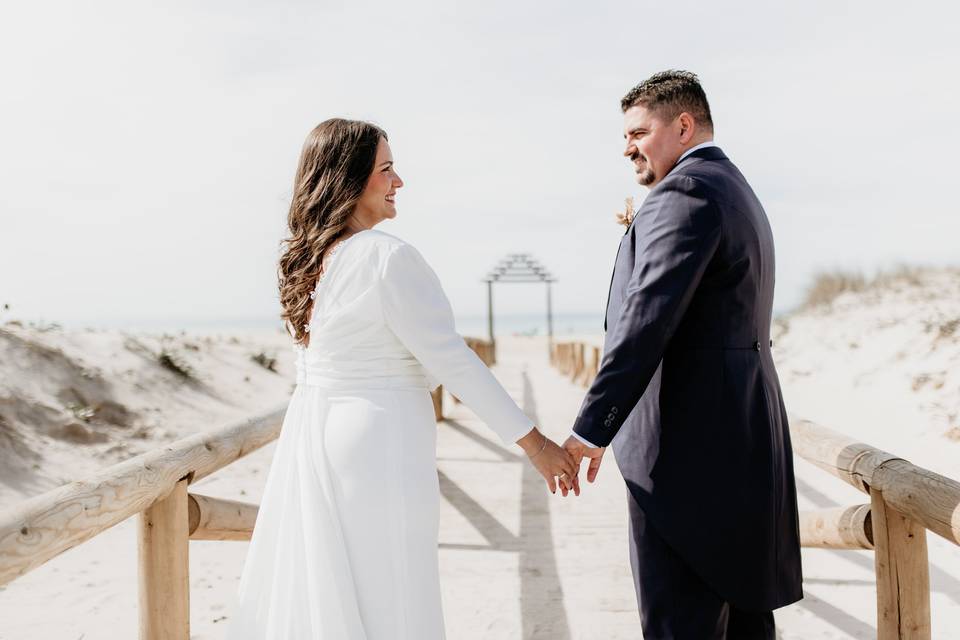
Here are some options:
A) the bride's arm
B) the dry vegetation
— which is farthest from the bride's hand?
the dry vegetation

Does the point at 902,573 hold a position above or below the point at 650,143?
below

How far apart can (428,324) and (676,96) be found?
1.12m

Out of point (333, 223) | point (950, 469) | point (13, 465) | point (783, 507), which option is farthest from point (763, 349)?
point (13, 465)

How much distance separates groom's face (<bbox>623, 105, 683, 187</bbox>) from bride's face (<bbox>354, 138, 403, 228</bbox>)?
82cm

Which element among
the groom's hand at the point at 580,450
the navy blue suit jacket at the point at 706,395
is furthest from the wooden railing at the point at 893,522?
the groom's hand at the point at 580,450

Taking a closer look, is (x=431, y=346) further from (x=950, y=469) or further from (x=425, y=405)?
(x=950, y=469)

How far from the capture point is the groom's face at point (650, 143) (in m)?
2.40

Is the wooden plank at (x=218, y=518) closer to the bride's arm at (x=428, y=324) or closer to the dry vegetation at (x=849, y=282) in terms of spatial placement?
the bride's arm at (x=428, y=324)

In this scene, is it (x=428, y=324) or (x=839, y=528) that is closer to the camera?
(x=428, y=324)

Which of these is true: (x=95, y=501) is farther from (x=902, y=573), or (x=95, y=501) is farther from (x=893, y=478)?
(x=902, y=573)

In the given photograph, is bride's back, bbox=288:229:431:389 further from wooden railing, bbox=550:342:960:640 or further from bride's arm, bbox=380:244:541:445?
wooden railing, bbox=550:342:960:640

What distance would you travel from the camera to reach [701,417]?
209cm

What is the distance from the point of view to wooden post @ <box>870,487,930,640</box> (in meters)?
2.33

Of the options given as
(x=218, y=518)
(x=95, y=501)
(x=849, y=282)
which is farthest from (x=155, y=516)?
(x=849, y=282)
